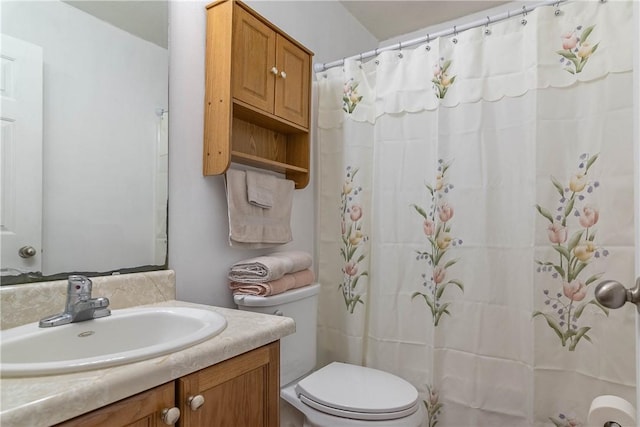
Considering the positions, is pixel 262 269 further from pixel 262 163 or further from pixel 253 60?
pixel 253 60

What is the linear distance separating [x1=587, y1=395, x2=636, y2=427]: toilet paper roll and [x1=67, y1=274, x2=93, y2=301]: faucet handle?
107 cm

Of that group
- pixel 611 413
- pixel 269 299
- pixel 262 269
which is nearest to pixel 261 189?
pixel 262 269

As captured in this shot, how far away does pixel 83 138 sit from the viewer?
1050 mm

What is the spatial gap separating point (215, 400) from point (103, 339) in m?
0.35

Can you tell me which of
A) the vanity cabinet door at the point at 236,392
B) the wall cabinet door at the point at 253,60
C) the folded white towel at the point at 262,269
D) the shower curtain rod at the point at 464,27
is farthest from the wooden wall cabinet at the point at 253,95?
the vanity cabinet door at the point at 236,392

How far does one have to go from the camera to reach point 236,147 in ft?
4.97

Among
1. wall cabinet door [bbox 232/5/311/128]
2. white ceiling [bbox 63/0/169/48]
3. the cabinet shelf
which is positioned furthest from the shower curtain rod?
white ceiling [bbox 63/0/169/48]

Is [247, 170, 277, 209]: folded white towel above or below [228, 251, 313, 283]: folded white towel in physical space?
above

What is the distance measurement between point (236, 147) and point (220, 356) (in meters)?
0.93

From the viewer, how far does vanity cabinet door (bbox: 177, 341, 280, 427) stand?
74cm

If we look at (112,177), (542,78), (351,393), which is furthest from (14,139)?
(542,78)

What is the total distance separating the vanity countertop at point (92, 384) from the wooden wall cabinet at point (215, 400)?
19 mm

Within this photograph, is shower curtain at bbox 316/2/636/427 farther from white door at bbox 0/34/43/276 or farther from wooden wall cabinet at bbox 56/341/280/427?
white door at bbox 0/34/43/276

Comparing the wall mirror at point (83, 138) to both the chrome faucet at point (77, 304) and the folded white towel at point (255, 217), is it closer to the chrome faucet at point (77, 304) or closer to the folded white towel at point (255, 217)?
the chrome faucet at point (77, 304)
